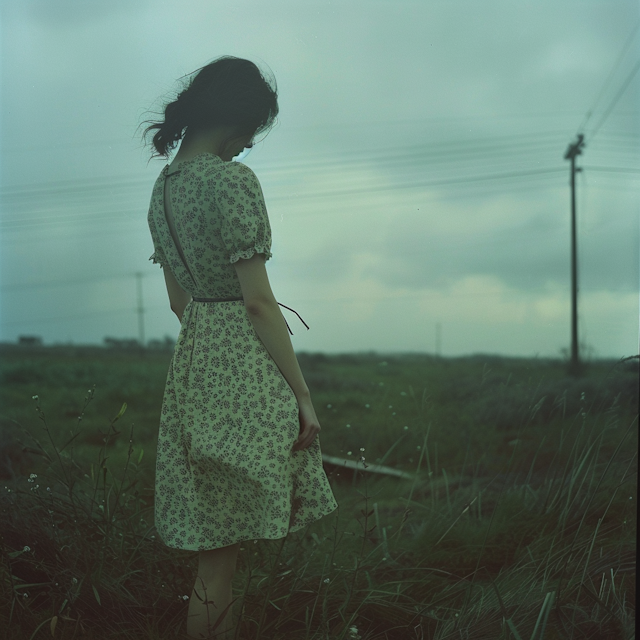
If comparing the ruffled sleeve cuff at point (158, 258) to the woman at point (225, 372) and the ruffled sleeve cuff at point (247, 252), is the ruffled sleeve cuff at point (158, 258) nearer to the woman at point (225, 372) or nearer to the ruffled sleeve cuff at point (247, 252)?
the woman at point (225, 372)

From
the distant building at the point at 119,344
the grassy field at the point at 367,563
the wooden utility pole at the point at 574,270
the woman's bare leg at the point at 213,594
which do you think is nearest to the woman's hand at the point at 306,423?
the grassy field at the point at 367,563

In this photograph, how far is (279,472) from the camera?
1.89 m

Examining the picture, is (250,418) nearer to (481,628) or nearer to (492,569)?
(481,628)

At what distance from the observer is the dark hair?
1979 millimetres

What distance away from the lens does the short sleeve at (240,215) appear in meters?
1.84

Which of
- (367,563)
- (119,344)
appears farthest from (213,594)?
(119,344)

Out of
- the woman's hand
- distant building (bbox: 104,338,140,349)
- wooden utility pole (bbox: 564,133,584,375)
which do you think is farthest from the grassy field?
distant building (bbox: 104,338,140,349)

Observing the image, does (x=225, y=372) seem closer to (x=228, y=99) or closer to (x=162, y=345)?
(x=228, y=99)

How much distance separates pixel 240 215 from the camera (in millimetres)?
1859

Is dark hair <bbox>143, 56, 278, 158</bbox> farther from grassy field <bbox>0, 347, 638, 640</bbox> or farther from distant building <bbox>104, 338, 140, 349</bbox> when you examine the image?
distant building <bbox>104, 338, 140, 349</bbox>

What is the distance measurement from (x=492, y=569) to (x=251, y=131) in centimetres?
228

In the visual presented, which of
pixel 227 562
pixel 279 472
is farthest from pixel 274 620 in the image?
pixel 279 472

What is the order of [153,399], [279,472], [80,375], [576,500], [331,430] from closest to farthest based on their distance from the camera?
[279,472] → [576,500] → [331,430] → [153,399] → [80,375]

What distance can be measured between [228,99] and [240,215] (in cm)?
41
